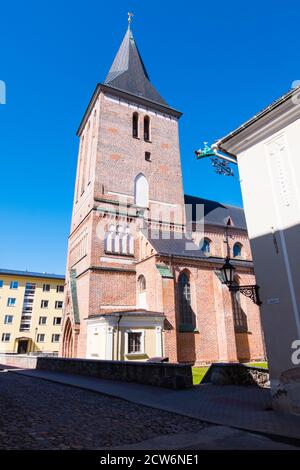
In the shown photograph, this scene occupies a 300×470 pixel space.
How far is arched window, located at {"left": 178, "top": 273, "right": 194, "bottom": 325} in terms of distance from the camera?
19.5 m

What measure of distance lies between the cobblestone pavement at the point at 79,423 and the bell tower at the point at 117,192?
1113 centimetres

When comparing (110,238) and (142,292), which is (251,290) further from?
(110,238)

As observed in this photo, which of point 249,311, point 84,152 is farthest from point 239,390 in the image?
point 84,152

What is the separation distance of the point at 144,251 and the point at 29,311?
33579 millimetres

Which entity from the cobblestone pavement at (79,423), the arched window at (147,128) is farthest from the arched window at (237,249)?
the cobblestone pavement at (79,423)

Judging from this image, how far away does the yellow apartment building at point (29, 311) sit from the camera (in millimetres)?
44969

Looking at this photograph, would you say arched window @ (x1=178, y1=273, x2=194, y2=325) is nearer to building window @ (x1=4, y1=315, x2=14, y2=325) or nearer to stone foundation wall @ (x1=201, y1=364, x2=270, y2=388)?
stone foundation wall @ (x1=201, y1=364, x2=270, y2=388)

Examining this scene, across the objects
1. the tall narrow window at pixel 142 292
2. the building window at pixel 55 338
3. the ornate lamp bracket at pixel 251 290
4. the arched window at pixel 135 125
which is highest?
the arched window at pixel 135 125

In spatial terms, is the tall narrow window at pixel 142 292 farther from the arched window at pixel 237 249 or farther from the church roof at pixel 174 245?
the arched window at pixel 237 249

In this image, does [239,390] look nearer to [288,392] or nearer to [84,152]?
[288,392]

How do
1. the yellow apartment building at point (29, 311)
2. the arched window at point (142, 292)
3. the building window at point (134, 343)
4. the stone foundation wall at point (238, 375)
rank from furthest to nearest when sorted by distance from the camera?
the yellow apartment building at point (29, 311) < the arched window at point (142, 292) < the building window at point (134, 343) < the stone foundation wall at point (238, 375)

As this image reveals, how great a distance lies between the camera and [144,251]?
70.8ft

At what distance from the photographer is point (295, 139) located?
25.2 feet
